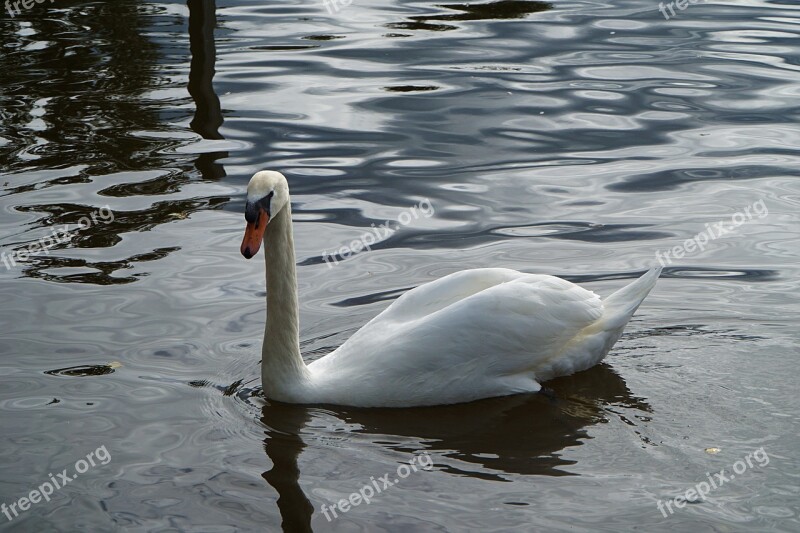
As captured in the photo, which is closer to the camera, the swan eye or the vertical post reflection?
the swan eye

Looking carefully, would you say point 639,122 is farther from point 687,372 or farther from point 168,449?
point 168,449

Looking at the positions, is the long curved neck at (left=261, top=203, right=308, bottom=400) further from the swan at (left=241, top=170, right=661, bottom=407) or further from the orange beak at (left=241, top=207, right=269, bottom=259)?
the orange beak at (left=241, top=207, right=269, bottom=259)

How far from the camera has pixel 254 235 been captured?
6223mm

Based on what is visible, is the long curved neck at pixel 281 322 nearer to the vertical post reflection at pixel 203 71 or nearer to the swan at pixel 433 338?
the swan at pixel 433 338

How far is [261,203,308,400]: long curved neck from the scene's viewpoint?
21.6 feet

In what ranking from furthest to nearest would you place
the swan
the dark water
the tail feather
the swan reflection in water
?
the tail feather → the swan → the swan reflection in water → the dark water

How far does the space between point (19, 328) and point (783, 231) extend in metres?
5.76

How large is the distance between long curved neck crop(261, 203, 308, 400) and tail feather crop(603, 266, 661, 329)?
1.84 meters

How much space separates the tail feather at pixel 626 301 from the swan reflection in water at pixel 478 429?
36cm

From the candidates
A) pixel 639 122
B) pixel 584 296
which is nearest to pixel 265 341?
pixel 584 296

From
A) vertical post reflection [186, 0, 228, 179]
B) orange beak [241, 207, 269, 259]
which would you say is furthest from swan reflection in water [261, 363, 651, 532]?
vertical post reflection [186, 0, 228, 179]

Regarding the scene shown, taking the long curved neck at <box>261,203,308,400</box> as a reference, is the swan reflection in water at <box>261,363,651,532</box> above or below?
below

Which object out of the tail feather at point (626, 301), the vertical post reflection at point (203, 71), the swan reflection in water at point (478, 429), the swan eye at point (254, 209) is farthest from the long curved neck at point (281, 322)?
the vertical post reflection at point (203, 71)

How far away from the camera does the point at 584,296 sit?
6.99 m
